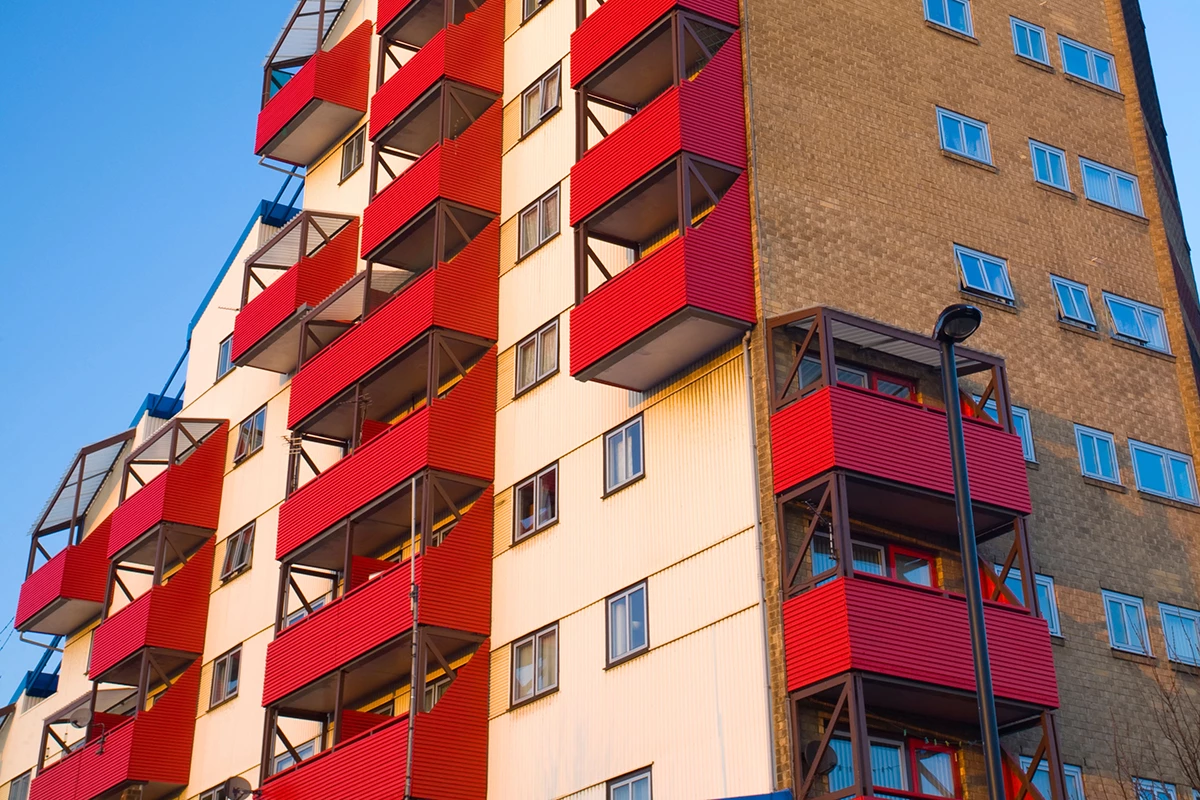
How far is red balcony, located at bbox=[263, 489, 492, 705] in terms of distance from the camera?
4072cm

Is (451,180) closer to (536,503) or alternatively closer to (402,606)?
(536,503)

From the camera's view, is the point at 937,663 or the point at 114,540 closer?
the point at 937,663

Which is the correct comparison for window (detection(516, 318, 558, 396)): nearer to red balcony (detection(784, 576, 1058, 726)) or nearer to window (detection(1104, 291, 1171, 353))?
red balcony (detection(784, 576, 1058, 726))

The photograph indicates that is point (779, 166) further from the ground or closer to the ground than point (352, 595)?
further from the ground

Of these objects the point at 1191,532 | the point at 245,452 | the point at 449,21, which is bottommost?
the point at 1191,532

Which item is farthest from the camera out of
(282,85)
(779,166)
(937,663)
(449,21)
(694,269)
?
(282,85)

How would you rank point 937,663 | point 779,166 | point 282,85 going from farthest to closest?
point 282,85
point 779,166
point 937,663

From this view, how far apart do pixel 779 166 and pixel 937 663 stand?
1317 centimetres

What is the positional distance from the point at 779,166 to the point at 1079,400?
996 centimetres

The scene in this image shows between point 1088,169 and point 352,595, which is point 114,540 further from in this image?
point 1088,169

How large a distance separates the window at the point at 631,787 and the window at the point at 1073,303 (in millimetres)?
16755

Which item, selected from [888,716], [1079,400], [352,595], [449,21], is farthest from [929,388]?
[449,21]

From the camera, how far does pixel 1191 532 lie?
1601 inches

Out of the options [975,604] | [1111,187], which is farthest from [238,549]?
[975,604]
